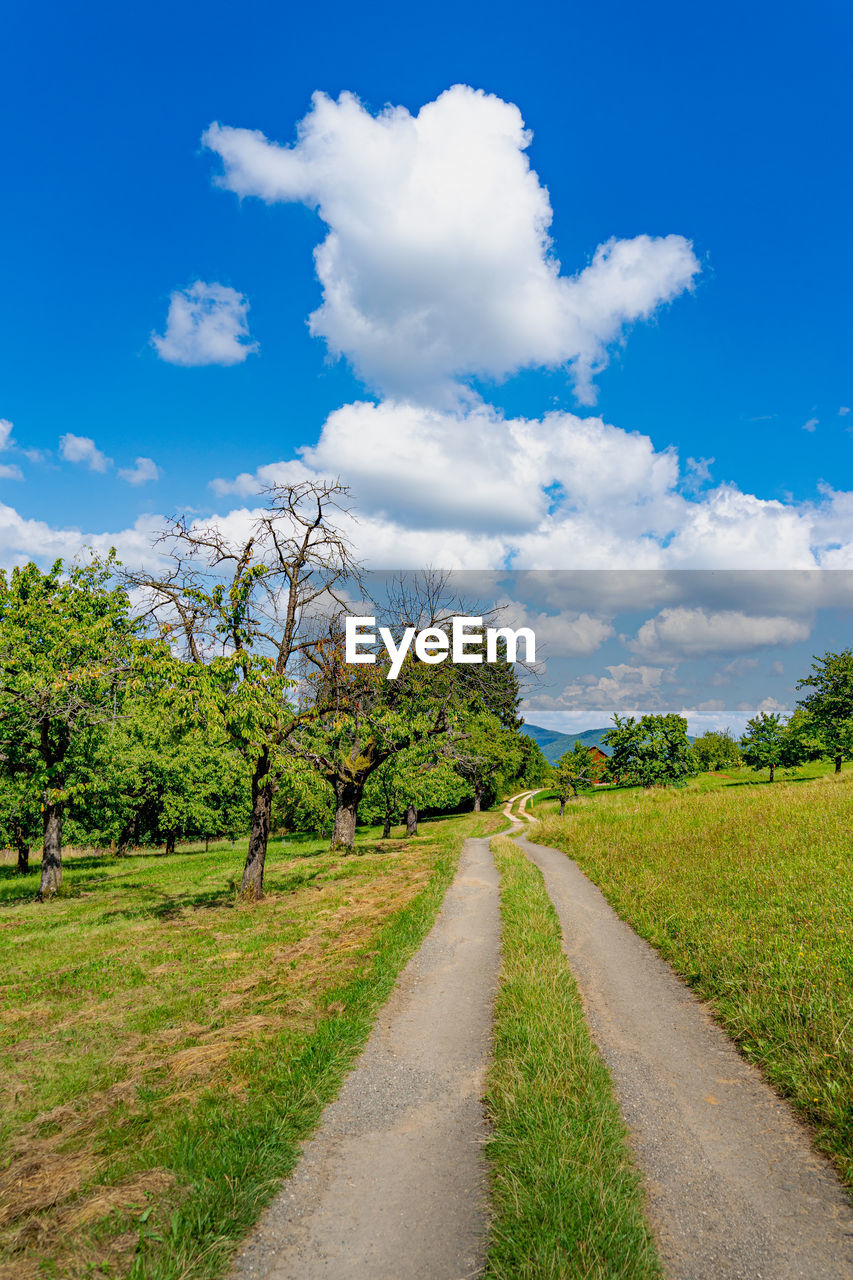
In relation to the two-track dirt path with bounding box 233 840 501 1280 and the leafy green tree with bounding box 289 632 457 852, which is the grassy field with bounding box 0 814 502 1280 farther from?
the leafy green tree with bounding box 289 632 457 852

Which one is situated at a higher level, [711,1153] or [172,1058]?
[711,1153]

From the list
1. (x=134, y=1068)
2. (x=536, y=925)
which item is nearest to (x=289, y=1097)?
(x=134, y=1068)

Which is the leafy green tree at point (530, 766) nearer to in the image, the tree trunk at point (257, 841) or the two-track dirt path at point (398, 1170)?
the tree trunk at point (257, 841)

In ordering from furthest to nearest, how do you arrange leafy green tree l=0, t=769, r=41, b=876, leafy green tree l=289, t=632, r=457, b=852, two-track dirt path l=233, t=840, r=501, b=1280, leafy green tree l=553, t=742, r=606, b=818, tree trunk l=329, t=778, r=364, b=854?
leafy green tree l=553, t=742, r=606, b=818 → tree trunk l=329, t=778, r=364, b=854 → leafy green tree l=0, t=769, r=41, b=876 → leafy green tree l=289, t=632, r=457, b=852 → two-track dirt path l=233, t=840, r=501, b=1280

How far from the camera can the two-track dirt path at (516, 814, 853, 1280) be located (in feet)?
13.8

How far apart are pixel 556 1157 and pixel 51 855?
24.8 metres

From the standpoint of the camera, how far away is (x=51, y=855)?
74.9ft

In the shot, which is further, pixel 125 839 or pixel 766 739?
pixel 766 739

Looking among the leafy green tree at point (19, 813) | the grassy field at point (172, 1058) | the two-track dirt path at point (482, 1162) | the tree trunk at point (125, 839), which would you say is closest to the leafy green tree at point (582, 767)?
the tree trunk at point (125, 839)

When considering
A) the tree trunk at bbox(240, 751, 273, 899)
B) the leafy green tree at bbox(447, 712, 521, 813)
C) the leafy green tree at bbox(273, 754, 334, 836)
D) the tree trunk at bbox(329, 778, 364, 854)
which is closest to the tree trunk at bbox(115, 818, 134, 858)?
the leafy green tree at bbox(273, 754, 334, 836)

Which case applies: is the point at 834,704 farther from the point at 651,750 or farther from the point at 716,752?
the point at 716,752

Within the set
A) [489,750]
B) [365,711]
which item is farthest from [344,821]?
[489,750]

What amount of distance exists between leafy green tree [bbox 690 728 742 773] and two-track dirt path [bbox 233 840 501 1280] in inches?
3409

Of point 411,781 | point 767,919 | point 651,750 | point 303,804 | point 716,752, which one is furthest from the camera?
point 716,752
